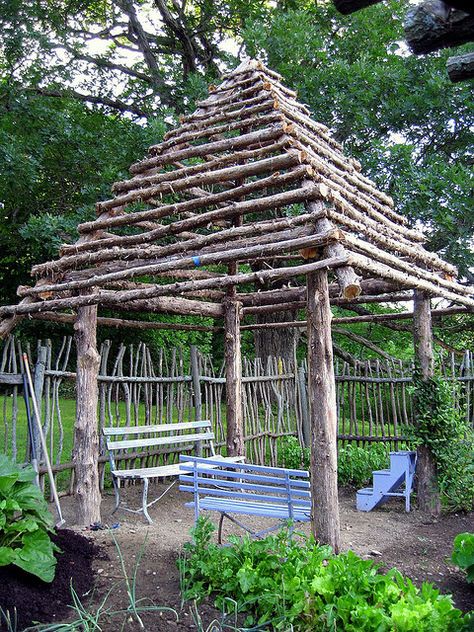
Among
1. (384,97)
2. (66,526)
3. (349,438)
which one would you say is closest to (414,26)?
(66,526)

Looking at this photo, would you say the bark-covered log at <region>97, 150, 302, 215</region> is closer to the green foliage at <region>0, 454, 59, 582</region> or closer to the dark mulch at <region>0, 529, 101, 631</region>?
the green foliage at <region>0, 454, 59, 582</region>

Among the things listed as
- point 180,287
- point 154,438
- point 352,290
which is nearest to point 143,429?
point 154,438

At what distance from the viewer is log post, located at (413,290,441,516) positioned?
7.04 m

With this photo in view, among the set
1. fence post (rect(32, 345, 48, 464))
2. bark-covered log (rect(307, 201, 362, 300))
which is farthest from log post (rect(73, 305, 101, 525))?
bark-covered log (rect(307, 201, 362, 300))

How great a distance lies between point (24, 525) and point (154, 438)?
3.46 metres

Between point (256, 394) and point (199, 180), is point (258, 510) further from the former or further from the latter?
point (256, 394)

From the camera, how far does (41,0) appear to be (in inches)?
550

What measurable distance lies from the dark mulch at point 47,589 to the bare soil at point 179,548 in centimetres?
9

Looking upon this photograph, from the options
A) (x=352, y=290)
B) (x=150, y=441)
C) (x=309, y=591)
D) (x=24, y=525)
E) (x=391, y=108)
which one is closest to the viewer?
(x=309, y=591)

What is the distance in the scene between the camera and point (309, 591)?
12.0 feet

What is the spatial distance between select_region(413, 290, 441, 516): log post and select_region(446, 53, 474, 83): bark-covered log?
5.46 meters

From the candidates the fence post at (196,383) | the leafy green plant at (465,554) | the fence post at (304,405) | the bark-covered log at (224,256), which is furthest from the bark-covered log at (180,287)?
the fence post at (304,405)

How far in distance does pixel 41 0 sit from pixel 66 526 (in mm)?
12465

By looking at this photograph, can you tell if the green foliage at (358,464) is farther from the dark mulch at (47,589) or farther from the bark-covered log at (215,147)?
the dark mulch at (47,589)
